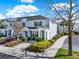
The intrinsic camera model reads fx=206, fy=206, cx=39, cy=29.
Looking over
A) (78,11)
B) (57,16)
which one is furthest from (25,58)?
(78,11)

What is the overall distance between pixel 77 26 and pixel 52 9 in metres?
4.44

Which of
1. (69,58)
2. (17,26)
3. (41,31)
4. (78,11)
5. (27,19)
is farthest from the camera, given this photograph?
(27,19)

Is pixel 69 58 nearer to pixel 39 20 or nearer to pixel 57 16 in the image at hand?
pixel 57 16

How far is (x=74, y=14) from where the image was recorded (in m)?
23.2

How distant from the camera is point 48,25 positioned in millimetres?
46312

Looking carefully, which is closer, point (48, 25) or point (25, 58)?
point (25, 58)

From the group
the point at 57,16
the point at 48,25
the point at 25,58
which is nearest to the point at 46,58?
the point at 25,58

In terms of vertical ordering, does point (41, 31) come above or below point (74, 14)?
below

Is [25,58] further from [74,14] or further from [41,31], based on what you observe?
[41,31]

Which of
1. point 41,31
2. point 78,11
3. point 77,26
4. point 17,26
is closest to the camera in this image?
point 78,11

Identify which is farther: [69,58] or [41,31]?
[41,31]

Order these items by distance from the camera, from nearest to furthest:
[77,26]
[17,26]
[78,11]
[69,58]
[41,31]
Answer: [69,58] < [78,11] < [77,26] < [17,26] < [41,31]

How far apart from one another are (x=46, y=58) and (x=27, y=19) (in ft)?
90.6

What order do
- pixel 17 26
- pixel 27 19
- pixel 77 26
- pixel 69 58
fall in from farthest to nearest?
1. pixel 27 19
2. pixel 17 26
3. pixel 77 26
4. pixel 69 58
